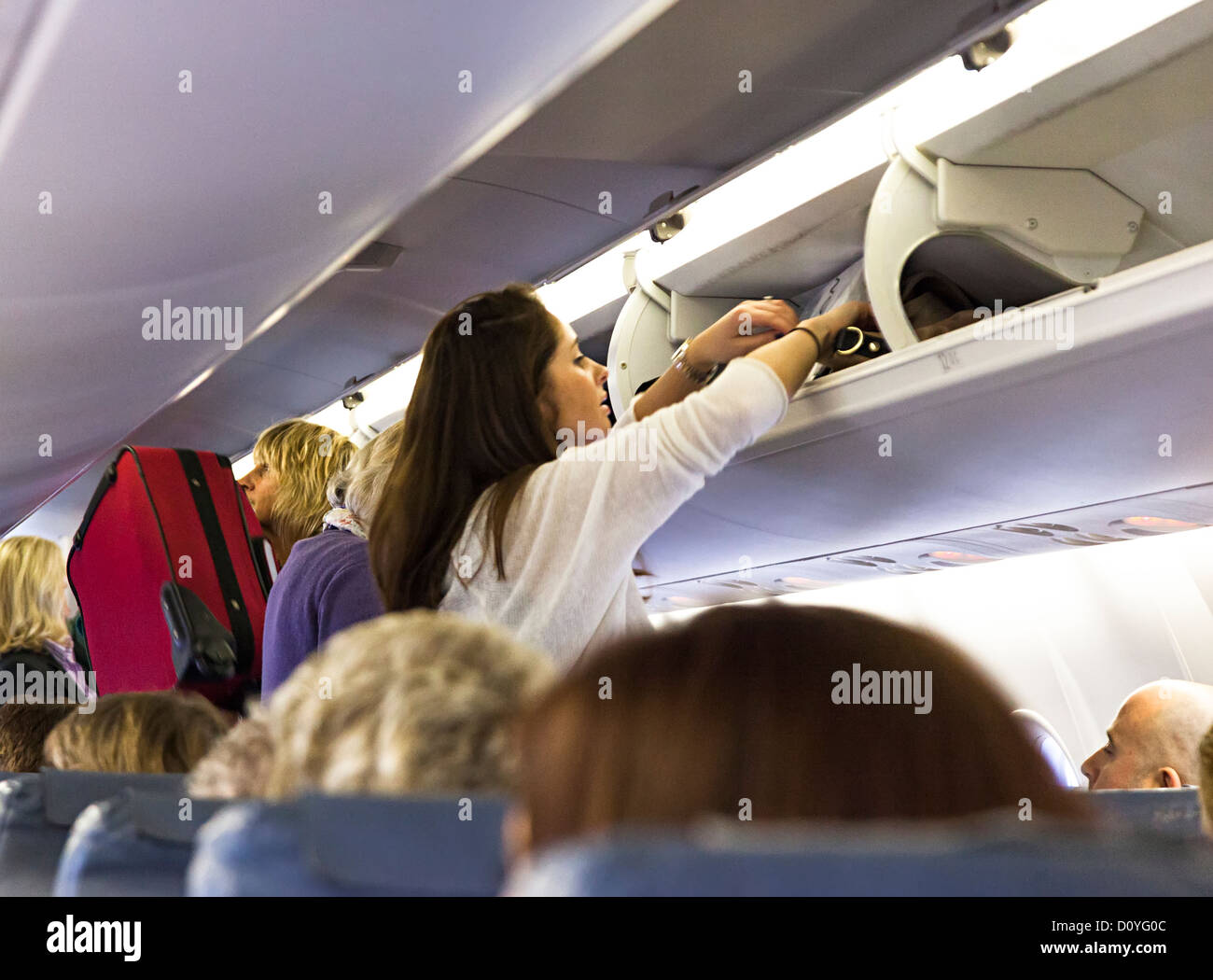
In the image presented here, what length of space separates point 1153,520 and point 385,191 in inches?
85.5

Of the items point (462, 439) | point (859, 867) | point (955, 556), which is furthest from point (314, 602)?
point (955, 556)

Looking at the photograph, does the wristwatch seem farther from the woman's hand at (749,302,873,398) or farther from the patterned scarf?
the patterned scarf

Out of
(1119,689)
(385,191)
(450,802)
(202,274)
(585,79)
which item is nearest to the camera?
(450,802)

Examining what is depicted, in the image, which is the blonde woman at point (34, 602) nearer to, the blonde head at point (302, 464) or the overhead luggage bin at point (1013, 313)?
the blonde head at point (302, 464)

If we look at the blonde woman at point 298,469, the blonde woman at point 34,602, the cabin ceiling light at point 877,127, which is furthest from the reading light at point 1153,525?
the blonde woman at point 34,602

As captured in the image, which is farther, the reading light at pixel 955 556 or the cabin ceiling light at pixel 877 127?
the reading light at pixel 955 556

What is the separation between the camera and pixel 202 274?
109 inches

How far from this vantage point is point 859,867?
43cm

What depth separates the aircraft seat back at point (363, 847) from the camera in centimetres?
62

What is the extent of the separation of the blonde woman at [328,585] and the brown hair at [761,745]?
166 centimetres

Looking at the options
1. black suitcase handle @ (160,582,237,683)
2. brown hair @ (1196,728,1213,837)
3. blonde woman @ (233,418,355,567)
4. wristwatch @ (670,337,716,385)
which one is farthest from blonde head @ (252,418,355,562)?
brown hair @ (1196,728,1213,837)
